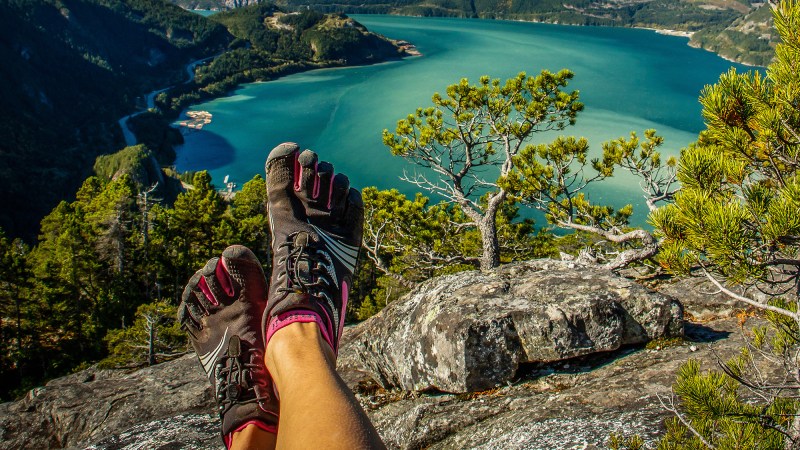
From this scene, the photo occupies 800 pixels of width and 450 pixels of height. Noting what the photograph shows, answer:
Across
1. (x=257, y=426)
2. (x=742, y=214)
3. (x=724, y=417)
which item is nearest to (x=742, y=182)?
(x=742, y=214)

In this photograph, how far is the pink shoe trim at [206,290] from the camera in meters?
4.21

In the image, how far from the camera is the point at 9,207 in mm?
55188

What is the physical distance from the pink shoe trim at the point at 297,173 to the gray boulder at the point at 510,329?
5.66 ft

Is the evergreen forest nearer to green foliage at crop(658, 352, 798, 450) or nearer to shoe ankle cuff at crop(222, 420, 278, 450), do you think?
green foliage at crop(658, 352, 798, 450)

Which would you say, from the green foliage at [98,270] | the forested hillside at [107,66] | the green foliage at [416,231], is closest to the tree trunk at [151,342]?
the green foliage at [98,270]

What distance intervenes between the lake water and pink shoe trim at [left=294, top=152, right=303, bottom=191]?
33.0 metres

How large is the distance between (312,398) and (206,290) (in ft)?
8.28

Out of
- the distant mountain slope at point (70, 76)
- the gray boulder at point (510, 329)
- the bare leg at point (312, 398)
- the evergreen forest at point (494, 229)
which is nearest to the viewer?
the bare leg at point (312, 398)

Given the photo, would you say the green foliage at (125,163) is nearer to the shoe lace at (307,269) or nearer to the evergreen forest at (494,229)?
the evergreen forest at (494,229)

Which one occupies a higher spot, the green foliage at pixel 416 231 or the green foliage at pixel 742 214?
the green foliage at pixel 742 214

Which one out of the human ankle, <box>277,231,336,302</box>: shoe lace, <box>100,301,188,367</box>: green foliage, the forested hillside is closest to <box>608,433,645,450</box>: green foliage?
the human ankle

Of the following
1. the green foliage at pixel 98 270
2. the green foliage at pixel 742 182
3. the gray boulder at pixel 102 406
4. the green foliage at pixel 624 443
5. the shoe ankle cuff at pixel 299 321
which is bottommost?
the green foliage at pixel 98 270

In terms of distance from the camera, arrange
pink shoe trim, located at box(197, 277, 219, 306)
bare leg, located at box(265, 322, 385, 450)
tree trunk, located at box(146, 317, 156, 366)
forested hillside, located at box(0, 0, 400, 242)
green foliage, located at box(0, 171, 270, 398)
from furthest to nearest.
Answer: forested hillside, located at box(0, 0, 400, 242) → green foliage, located at box(0, 171, 270, 398) → tree trunk, located at box(146, 317, 156, 366) → pink shoe trim, located at box(197, 277, 219, 306) → bare leg, located at box(265, 322, 385, 450)

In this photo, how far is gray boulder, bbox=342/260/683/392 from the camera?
4086mm
